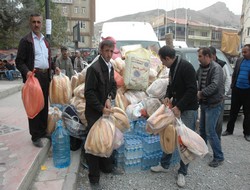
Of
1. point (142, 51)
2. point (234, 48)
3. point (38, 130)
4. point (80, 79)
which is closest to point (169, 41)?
point (142, 51)

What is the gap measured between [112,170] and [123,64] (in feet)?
7.25

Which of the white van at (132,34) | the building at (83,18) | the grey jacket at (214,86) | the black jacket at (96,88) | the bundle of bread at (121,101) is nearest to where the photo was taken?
the black jacket at (96,88)

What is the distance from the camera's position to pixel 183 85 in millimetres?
3285

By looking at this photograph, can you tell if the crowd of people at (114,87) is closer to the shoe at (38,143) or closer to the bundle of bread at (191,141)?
the shoe at (38,143)

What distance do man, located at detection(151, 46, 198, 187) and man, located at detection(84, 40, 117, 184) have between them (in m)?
0.71

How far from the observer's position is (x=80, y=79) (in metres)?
4.93

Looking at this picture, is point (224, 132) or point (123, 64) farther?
point (224, 132)

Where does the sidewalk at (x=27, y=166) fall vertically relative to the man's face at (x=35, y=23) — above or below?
below

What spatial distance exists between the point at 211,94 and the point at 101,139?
181 centimetres

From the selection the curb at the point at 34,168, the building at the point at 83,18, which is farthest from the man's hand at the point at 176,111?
the building at the point at 83,18

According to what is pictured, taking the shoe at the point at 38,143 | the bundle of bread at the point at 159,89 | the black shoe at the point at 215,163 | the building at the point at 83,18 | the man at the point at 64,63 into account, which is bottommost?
the black shoe at the point at 215,163

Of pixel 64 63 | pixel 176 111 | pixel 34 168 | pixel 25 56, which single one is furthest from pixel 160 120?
pixel 64 63

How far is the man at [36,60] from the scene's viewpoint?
3530 millimetres

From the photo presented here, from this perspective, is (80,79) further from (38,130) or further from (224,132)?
(224,132)
